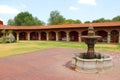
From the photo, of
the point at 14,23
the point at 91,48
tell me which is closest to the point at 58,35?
the point at 91,48

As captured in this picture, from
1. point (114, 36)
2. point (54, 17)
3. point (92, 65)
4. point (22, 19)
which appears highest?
point (54, 17)

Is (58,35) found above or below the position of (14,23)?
below

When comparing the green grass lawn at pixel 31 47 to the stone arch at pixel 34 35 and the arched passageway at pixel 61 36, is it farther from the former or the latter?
the stone arch at pixel 34 35

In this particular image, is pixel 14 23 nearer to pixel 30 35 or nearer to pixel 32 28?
pixel 30 35

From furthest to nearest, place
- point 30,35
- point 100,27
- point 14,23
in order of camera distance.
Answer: point 14,23, point 30,35, point 100,27

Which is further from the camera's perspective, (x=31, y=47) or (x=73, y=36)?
(x=73, y=36)

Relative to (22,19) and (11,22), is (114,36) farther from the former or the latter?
(11,22)

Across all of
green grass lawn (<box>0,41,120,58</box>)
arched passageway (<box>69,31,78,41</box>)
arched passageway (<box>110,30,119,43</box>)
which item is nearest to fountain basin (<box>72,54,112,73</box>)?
green grass lawn (<box>0,41,120,58</box>)

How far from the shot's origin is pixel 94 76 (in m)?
9.23

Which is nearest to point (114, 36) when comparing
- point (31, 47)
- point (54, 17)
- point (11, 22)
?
point (31, 47)

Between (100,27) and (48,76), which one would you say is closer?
(48,76)

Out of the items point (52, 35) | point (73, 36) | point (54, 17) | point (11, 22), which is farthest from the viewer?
point (11, 22)

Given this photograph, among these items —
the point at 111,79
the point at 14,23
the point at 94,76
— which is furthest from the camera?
the point at 14,23

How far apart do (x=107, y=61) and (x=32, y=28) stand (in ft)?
108
